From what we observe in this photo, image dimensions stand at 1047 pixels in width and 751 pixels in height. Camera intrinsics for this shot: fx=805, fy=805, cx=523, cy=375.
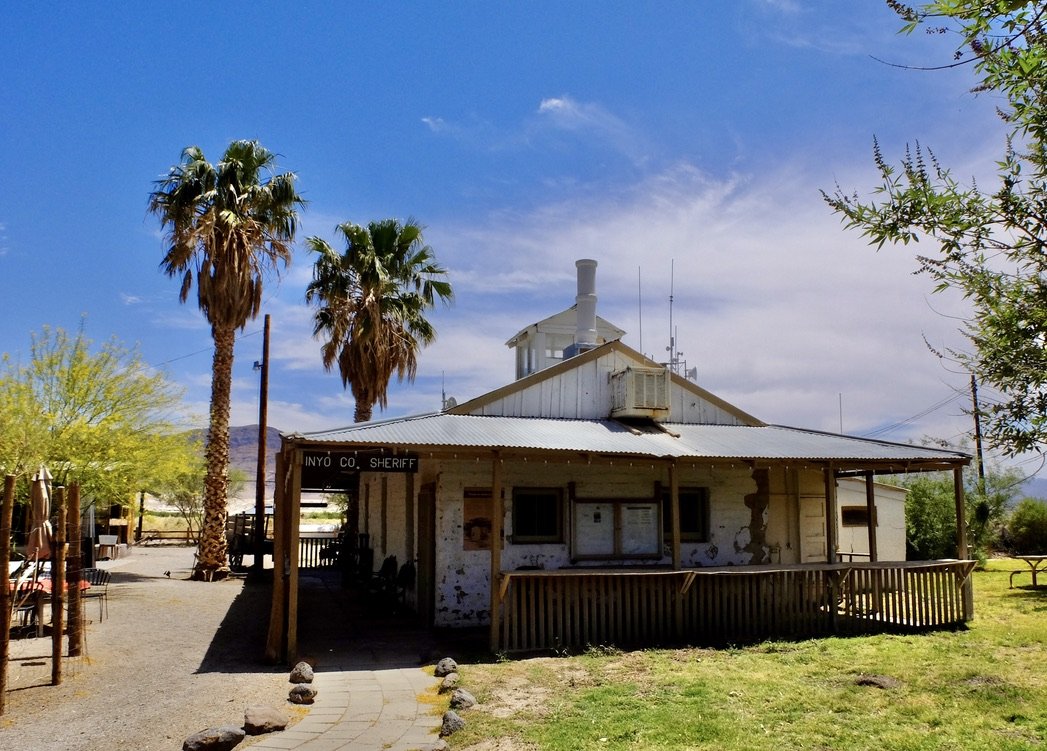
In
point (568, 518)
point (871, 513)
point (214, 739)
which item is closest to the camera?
point (214, 739)

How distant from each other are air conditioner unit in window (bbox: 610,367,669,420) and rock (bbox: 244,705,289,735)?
27.8 ft

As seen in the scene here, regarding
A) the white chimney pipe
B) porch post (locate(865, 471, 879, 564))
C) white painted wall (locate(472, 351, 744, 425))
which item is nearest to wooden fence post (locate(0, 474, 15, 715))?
white painted wall (locate(472, 351, 744, 425))

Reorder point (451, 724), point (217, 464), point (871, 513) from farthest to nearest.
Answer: point (217, 464) → point (871, 513) → point (451, 724)

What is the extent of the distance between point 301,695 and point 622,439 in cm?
661

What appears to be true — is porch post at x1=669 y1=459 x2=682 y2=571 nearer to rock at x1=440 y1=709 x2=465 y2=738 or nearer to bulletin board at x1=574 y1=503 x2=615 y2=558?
bulletin board at x1=574 y1=503 x2=615 y2=558

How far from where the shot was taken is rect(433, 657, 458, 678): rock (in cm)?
973

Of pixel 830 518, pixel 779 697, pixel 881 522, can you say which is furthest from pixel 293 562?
pixel 881 522

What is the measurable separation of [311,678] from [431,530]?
14.3 ft

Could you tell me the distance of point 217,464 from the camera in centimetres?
2025

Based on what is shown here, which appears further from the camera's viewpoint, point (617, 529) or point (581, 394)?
point (581, 394)

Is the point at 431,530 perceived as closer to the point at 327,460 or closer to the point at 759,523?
the point at 327,460

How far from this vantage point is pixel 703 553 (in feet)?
48.2

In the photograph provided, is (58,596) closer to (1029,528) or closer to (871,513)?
(871,513)

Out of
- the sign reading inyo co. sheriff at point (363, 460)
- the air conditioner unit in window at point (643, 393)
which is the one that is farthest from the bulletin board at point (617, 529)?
the sign reading inyo co. sheriff at point (363, 460)
